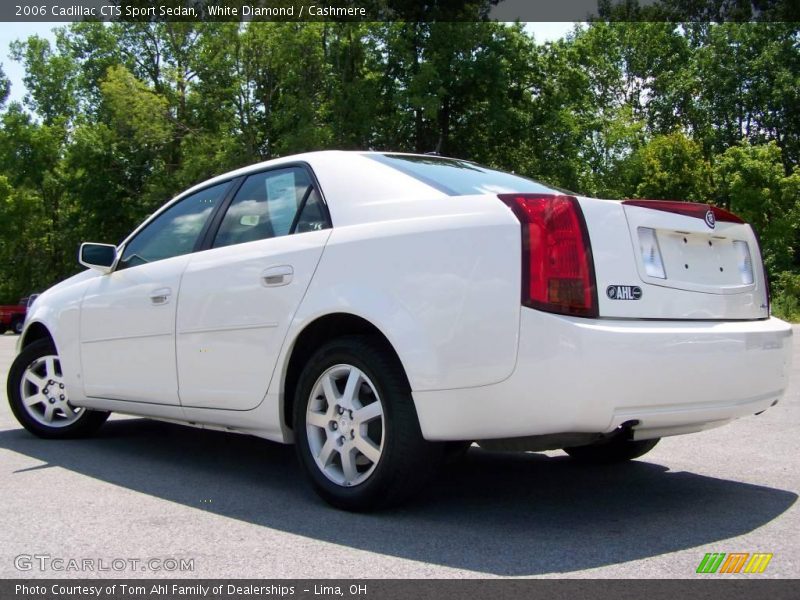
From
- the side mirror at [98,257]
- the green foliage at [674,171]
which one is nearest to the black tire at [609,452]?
the side mirror at [98,257]

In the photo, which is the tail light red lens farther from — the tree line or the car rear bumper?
the tree line

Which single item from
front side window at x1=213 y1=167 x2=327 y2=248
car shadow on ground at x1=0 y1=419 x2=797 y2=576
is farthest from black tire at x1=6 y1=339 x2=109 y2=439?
front side window at x1=213 y1=167 x2=327 y2=248

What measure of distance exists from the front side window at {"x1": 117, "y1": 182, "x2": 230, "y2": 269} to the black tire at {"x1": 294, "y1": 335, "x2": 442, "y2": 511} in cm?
144

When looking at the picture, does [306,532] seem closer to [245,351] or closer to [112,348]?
[245,351]

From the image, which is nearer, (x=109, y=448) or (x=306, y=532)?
(x=306, y=532)

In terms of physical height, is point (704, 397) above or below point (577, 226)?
below

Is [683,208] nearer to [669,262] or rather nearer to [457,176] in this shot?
[669,262]

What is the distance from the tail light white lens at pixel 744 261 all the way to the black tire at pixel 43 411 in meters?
4.21

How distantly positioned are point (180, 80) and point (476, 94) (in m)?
12.4

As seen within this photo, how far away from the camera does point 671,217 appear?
3818 mm

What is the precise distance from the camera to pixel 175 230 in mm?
5359

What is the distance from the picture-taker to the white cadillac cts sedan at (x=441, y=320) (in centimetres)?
345

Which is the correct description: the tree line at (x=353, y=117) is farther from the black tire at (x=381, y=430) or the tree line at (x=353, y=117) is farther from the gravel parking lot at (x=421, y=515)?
the black tire at (x=381, y=430)
